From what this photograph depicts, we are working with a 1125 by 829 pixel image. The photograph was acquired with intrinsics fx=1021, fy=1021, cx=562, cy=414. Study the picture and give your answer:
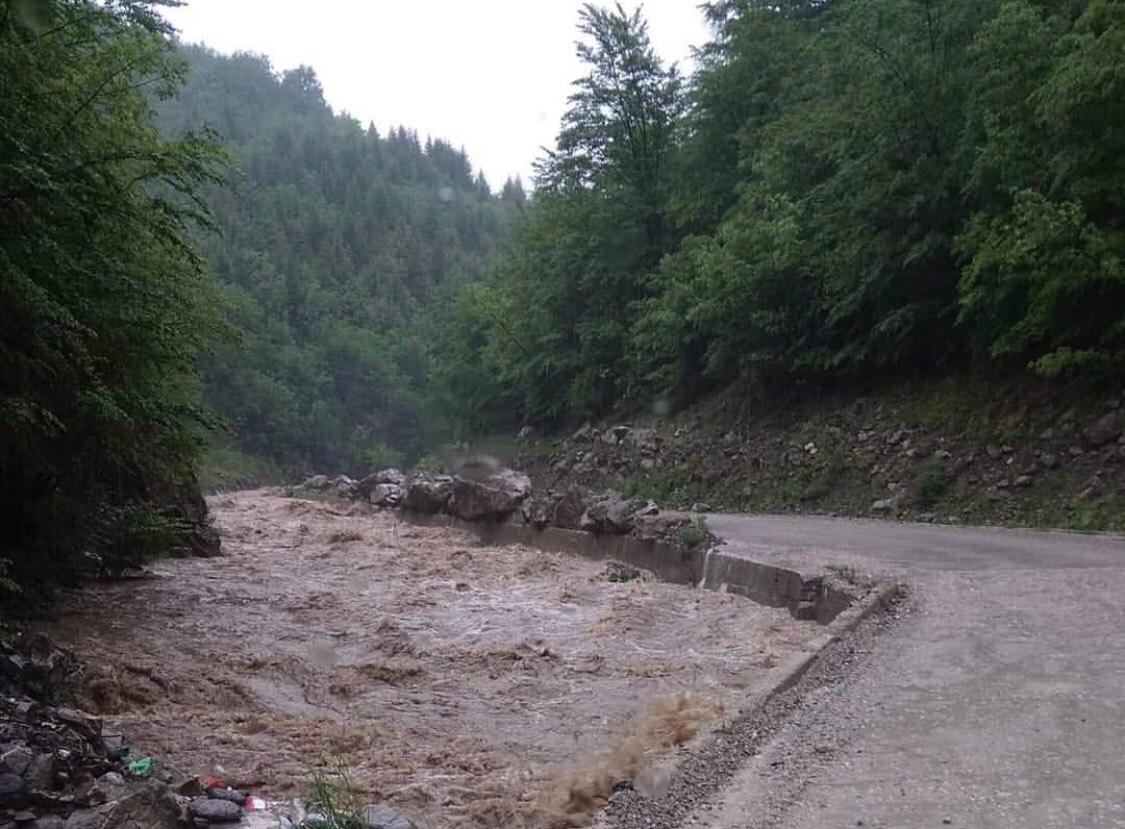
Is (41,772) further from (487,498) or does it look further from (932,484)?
(487,498)

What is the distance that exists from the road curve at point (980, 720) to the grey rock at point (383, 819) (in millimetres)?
1424

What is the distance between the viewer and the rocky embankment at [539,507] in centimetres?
1870

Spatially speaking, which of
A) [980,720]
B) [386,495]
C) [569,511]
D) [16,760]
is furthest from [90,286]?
[386,495]

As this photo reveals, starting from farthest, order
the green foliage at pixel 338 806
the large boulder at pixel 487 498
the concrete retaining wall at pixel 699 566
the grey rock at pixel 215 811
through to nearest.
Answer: the large boulder at pixel 487 498, the concrete retaining wall at pixel 699 566, the grey rock at pixel 215 811, the green foliage at pixel 338 806

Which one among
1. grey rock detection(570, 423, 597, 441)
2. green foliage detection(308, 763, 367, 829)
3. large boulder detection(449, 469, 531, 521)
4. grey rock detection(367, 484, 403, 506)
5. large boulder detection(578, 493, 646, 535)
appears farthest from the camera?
grey rock detection(570, 423, 597, 441)

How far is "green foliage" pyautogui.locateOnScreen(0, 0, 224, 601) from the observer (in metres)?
8.89

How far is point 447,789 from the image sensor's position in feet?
Result: 21.0

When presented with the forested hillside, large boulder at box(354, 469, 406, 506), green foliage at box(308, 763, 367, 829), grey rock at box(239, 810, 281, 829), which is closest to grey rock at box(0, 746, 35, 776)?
grey rock at box(239, 810, 281, 829)

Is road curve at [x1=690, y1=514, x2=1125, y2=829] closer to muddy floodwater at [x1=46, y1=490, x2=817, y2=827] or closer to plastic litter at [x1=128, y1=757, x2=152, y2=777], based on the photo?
muddy floodwater at [x1=46, y1=490, x2=817, y2=827]

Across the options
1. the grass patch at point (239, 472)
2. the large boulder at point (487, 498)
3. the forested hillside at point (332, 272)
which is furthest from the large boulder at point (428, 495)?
the grass patch at point (239, 472)

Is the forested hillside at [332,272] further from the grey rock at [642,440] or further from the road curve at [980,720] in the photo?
the road curve at [980,720]

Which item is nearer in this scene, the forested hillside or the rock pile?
the rock pile

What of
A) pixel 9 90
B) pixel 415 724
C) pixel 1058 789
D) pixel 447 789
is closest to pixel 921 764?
pixel 1058 789

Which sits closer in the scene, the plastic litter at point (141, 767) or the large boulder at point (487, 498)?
the plastic litter at point (141, 767)
